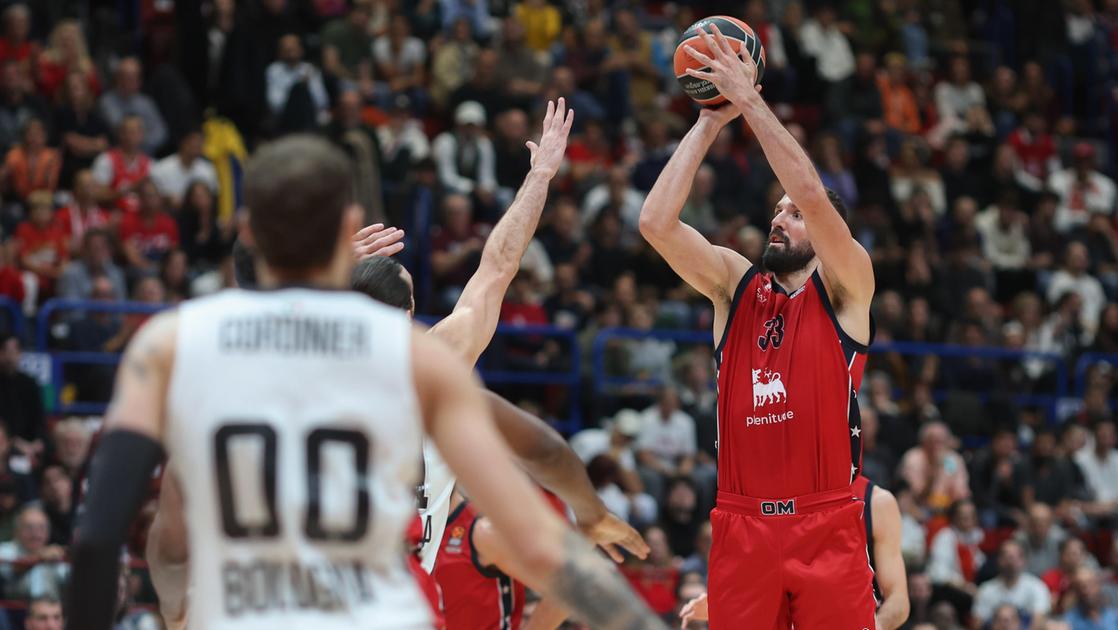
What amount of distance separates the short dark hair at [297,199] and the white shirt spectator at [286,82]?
14794 mm

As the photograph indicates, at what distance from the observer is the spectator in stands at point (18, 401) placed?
13828 mm

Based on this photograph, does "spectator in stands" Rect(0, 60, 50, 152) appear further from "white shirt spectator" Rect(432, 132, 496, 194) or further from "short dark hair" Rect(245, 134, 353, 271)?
"short dark hair" Rect(245, 134, 353, 271)

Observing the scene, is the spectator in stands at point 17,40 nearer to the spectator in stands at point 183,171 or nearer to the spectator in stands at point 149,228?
the spectator in stands at point 183,171

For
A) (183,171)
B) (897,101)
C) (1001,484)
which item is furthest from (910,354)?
(183,171)

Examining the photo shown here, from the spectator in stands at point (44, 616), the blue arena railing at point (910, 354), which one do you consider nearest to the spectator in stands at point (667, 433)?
the blue arena railing at point (910, 354)

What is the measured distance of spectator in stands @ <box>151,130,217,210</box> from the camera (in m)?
16.5

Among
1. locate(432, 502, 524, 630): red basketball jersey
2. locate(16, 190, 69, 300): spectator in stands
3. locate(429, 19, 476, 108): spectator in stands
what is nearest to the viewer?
locate(432, 502, 524, 630): red basketball jersey

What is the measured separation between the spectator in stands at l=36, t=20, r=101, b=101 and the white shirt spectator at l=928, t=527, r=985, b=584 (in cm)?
996

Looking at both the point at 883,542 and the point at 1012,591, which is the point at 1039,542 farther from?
the point at 883,542

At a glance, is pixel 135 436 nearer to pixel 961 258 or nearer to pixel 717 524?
pixel 717 524

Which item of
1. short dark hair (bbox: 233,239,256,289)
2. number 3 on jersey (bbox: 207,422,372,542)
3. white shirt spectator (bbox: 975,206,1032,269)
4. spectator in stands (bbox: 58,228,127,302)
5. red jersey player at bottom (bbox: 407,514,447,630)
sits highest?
short dark hair (bbox: 233,239,256,289)

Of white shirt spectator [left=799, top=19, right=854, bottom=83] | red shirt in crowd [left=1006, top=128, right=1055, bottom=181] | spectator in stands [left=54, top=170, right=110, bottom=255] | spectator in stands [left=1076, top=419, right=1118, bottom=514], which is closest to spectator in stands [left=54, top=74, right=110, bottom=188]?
spectator in stands [left=54, top=170, right=110, bottom=255]

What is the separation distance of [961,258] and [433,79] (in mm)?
6948

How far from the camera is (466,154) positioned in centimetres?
1816
